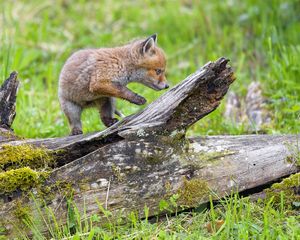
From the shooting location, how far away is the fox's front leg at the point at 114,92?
19.5ft

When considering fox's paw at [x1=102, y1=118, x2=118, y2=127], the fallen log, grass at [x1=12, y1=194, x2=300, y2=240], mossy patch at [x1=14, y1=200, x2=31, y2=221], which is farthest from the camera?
fox's paw at [x1=102, y1=118, x2=118, y2=127]

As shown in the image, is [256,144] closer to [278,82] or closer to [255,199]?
[255,199]

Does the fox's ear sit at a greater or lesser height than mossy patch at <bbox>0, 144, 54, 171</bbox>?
greater

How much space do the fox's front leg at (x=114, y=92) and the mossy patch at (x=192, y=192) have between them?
1.27 metres

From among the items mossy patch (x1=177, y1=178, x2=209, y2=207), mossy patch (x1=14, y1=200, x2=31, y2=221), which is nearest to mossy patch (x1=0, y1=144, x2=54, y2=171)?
mossy patch (x1=14, y1=200, x2=31, y2=221)

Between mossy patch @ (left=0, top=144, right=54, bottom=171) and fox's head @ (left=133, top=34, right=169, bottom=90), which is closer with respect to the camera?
mossy patch @ (left=0, top=144, right=54, bottom=171)

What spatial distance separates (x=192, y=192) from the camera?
16.2 ft

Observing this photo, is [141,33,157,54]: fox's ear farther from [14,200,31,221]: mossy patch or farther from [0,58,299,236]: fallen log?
[14,200,31,221]: mossy patch

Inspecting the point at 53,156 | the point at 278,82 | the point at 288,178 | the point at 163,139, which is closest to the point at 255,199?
the point at 288,178

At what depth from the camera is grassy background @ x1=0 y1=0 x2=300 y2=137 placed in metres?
7.39

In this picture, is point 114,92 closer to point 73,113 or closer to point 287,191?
point 73,113

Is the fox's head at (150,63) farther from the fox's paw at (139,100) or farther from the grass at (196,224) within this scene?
the grass at (196,224)

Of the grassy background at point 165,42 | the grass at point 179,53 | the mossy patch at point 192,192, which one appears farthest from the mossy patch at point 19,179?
the grassy background at point 165,42

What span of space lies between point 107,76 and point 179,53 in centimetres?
473
